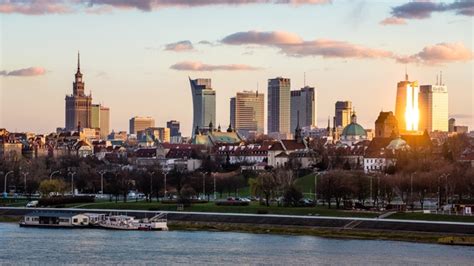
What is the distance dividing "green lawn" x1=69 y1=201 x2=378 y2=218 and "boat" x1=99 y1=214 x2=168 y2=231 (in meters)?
6.19

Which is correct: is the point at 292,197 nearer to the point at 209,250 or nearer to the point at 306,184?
the point at 306,184

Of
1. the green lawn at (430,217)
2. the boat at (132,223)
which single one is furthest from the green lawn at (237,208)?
the boat at (132,223)

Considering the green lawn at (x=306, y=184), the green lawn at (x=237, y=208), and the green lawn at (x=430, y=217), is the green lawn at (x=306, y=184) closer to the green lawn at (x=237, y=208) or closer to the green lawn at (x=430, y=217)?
the green lawn at (x=237, y=208)

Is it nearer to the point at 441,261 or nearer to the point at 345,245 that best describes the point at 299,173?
the point at 345,245

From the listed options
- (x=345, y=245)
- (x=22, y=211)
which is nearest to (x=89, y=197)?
(x=22, y=211)

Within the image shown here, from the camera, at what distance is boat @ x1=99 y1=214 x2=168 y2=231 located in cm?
8681

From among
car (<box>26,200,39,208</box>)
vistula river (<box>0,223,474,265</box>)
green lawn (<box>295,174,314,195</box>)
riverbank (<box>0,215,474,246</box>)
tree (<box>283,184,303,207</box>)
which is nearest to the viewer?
vistula river (<box>0,223,474,265</box>)

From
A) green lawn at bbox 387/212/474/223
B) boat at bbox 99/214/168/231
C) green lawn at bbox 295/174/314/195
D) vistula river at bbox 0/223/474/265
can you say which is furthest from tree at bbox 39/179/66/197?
green lawn at bbox 387/212/474/223

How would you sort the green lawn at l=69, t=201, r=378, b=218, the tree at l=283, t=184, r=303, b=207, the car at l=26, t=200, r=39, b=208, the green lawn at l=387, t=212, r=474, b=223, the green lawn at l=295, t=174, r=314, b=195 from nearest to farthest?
the green lawn at l=387, t=212, r=474, b=223
the green lawn at l=69, t=201, r=378, b=218
the tree at l=283, t=184, r=303, b=207
the car at l=26, t=200, r=39, b=208
the green lawn at l=295, t=174, r=314, b=195

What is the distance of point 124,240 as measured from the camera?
77250 mm

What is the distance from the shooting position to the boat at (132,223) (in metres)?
86.8

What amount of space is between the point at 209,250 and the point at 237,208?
25.2 m

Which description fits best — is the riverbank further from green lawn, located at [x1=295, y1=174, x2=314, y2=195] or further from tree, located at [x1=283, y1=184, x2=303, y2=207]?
green lawn, located at [x1=295, y1=174, x2=314, y2=195]

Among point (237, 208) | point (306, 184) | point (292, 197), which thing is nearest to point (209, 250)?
point (237, 208)
